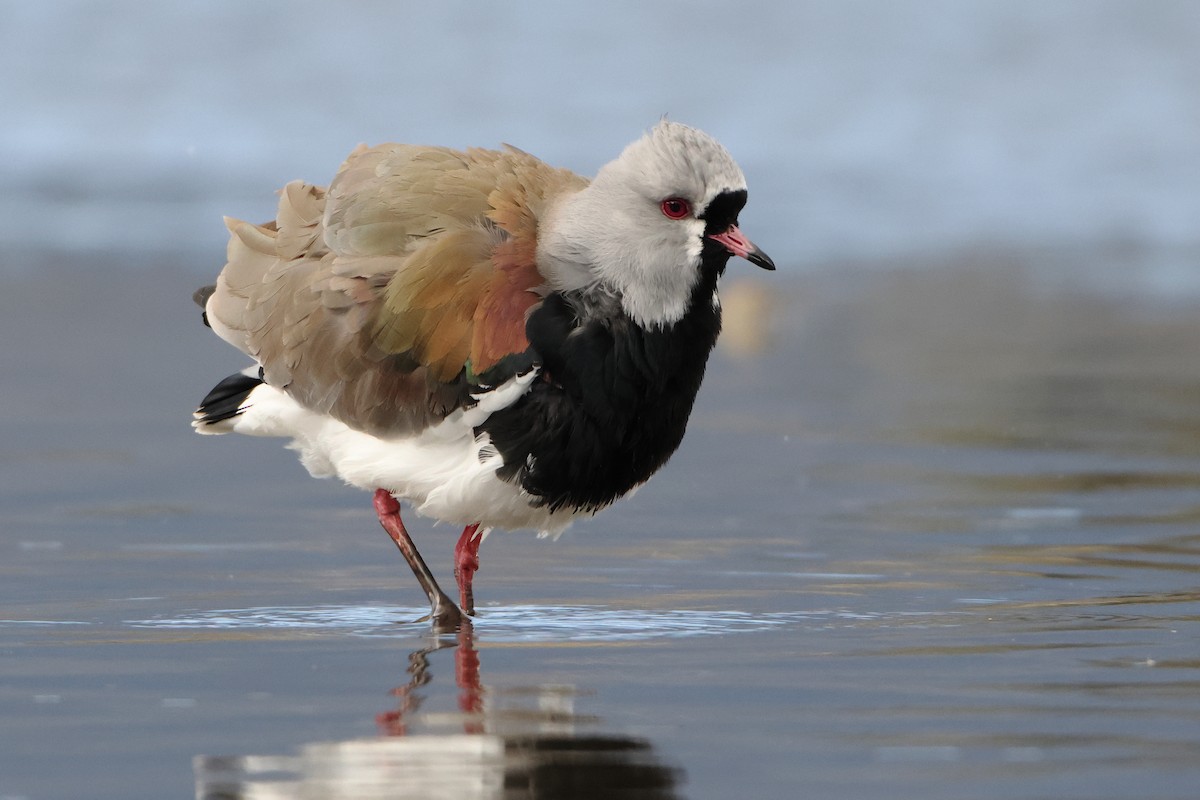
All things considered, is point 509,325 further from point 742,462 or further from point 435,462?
point 742,462

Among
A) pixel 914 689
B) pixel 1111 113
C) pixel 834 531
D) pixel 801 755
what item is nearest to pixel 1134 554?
pixel 834 531

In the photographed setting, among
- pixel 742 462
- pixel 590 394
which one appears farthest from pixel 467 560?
pixel 742 462

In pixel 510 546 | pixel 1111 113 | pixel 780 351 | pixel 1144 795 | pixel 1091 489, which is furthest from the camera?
pixel 1111 113

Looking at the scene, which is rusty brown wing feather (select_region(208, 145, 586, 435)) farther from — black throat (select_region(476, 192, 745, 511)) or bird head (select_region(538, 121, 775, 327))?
bird head (select_region(538, 121, 775, 327))

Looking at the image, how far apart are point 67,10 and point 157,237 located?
8773 mm

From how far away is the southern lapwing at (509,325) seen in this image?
6.66 metres

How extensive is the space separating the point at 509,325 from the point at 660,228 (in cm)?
56

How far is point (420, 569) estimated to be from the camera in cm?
727

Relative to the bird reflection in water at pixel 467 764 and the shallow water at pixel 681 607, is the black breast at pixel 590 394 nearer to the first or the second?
the shallow water at pixel 681 607

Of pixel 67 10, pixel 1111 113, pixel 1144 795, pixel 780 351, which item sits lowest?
pixel 1144 795

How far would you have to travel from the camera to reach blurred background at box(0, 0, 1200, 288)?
2030cm

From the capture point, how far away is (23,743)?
536 centimetres

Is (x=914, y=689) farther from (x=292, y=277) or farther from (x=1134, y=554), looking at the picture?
(x=292, y=277)

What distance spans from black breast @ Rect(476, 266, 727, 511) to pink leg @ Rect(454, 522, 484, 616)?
2.22ft
